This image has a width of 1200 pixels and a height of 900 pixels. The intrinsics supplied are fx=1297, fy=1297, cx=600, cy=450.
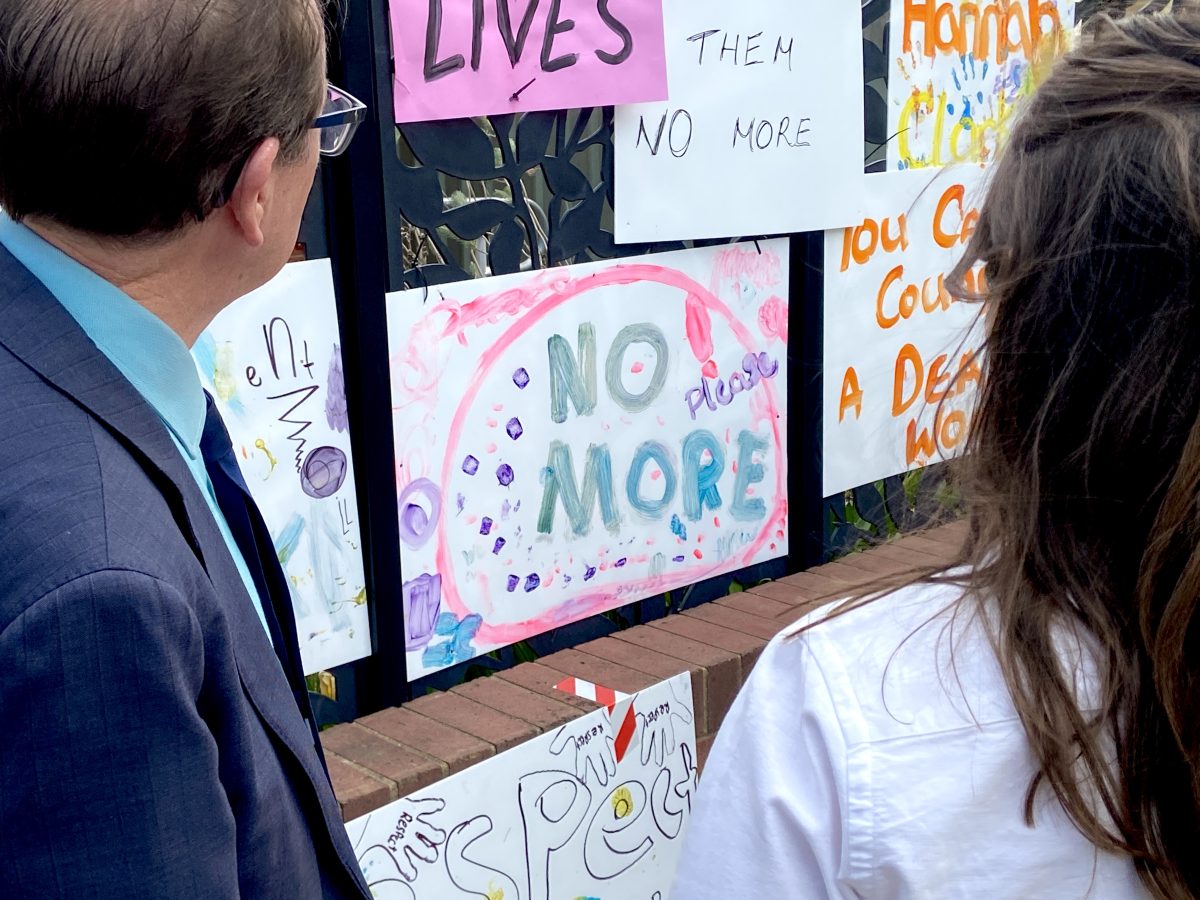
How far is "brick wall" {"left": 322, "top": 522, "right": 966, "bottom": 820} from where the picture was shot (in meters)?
2.25

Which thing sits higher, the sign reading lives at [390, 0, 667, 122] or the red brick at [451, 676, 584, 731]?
the sign reading lives at [390, 0, 667, 122]

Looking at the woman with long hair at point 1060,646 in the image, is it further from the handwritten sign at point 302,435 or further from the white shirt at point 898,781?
the handwritten sign at point 302,435

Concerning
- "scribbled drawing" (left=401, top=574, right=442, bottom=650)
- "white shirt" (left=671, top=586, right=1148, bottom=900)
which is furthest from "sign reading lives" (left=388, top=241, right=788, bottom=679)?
"white shirt" (left=671, top=586, right=1148, bottom=900)

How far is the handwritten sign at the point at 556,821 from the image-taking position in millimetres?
2188

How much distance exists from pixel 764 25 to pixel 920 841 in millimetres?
2384

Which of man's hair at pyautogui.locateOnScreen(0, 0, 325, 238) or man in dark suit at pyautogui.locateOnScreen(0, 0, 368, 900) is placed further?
man's hair at pyautogui.locateOnScreen(0, 0, 325, 238)

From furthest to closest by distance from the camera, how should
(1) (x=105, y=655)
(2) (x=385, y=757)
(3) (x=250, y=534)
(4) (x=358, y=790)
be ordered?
(2) (x=385, y=757), (4) (x=358, y=790), (3) (x=250, y=534), (1) (x=105, y=655)

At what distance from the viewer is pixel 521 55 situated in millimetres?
2406

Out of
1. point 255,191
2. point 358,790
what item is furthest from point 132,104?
point 358,790

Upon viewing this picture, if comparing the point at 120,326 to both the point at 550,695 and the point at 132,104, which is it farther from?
the point at 550,695

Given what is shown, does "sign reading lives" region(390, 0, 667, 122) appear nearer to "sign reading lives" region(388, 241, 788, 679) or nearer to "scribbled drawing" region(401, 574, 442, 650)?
"sign reading lives" region(388, 241, 788, 679)

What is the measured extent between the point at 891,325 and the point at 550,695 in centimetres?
151

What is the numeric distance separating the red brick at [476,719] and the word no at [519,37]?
1158 millimetres

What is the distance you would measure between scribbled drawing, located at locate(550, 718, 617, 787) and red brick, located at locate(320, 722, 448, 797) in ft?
0.86
